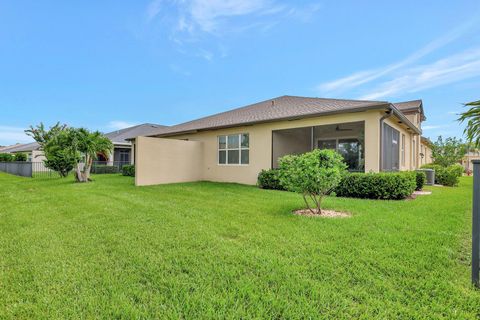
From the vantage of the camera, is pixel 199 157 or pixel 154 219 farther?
pixel 199 157

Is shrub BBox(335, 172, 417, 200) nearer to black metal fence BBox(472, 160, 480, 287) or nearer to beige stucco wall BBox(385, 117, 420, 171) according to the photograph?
beige stucco wall BBox(385, 117, 420, 171)

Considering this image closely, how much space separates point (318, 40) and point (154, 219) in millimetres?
13057

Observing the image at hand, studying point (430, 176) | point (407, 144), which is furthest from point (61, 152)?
point (430, 176)

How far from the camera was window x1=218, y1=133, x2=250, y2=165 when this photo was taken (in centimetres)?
1335

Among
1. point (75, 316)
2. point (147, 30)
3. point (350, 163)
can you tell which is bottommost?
point (75, 316)

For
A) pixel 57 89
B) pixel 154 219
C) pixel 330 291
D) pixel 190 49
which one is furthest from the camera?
pixel 57 89

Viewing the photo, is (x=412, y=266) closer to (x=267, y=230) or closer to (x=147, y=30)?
(x=267, y=230)

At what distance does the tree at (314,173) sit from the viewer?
581 centimetres

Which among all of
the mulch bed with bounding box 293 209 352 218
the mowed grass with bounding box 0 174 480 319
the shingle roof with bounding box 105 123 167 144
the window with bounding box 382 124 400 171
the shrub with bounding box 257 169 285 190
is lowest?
the mowed grass with bounding box 0 174 480 319

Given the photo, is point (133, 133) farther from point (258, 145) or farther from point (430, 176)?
point (430, 176)

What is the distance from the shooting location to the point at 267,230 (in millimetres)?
4715

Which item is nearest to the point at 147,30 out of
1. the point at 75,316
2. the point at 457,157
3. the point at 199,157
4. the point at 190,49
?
the point at 190,49

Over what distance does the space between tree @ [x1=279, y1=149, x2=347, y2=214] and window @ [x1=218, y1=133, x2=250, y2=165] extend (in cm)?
707

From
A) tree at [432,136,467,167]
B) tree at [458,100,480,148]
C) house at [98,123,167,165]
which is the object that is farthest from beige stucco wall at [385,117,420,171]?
house at [98,123,167,165]
